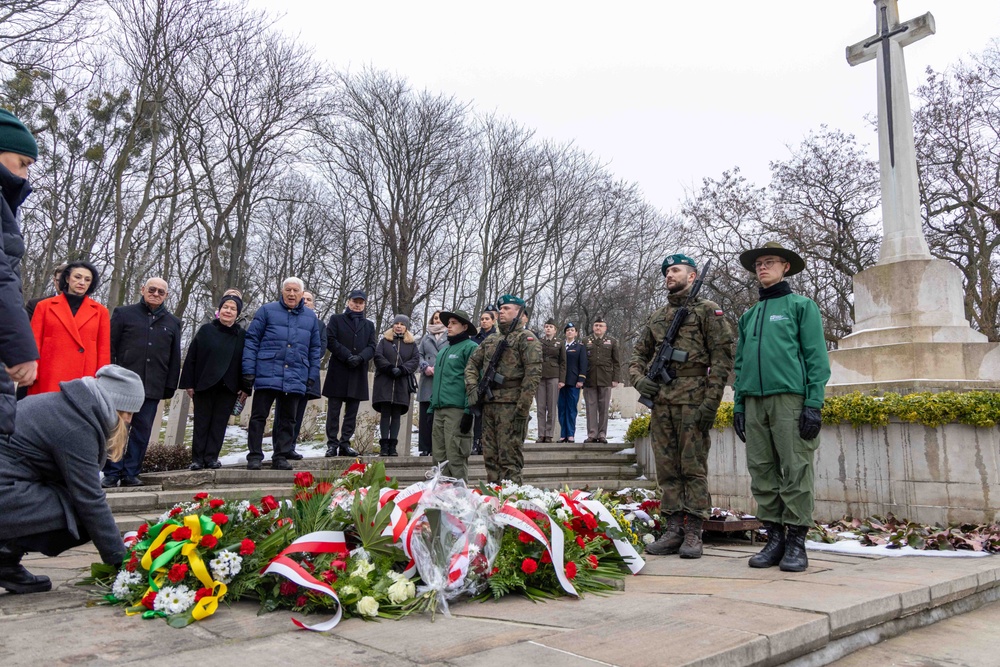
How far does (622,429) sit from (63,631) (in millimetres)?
12061

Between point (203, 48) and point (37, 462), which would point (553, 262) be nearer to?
point (203, 48)

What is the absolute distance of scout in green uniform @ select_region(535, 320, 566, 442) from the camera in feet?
36.4

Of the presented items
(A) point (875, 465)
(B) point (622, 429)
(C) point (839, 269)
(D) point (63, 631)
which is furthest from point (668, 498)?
(C) point (839, 269)

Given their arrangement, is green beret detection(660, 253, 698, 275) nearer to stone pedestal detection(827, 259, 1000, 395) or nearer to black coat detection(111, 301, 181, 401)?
stone pedestal detection(827, 259, 1000, 395)

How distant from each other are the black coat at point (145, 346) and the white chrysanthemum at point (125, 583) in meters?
3.70

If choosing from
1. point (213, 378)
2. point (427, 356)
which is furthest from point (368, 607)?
point (427, 356)

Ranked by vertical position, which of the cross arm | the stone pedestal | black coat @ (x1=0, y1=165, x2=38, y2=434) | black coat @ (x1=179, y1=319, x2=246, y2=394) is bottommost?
black coat @ (x1=0, y1=165, x2=38, y2=434)

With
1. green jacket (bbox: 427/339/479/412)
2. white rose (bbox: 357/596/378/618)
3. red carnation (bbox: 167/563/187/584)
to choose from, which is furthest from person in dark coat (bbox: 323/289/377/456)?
white rose (bbox: 357/596/378/618)

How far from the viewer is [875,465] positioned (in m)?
6.62

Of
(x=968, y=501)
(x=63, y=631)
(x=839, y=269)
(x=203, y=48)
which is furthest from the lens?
(x=839, y=269)

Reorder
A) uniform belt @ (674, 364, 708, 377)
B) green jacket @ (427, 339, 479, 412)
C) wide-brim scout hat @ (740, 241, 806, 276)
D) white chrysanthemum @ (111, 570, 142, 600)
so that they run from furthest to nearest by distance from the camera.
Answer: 1. green jacket @ (427, 339, 479, 412)
2. uniform belt @ (674, 364, 708, 377)
3. wide-brim scout hat @ (740, 241, 806, 276)
4. white chrysanthemum @ (111, 570, 142, 600)

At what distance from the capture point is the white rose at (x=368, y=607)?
292 centimetres

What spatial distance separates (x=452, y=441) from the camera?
274 inches

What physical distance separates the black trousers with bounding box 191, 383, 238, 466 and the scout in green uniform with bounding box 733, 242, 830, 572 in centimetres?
497
